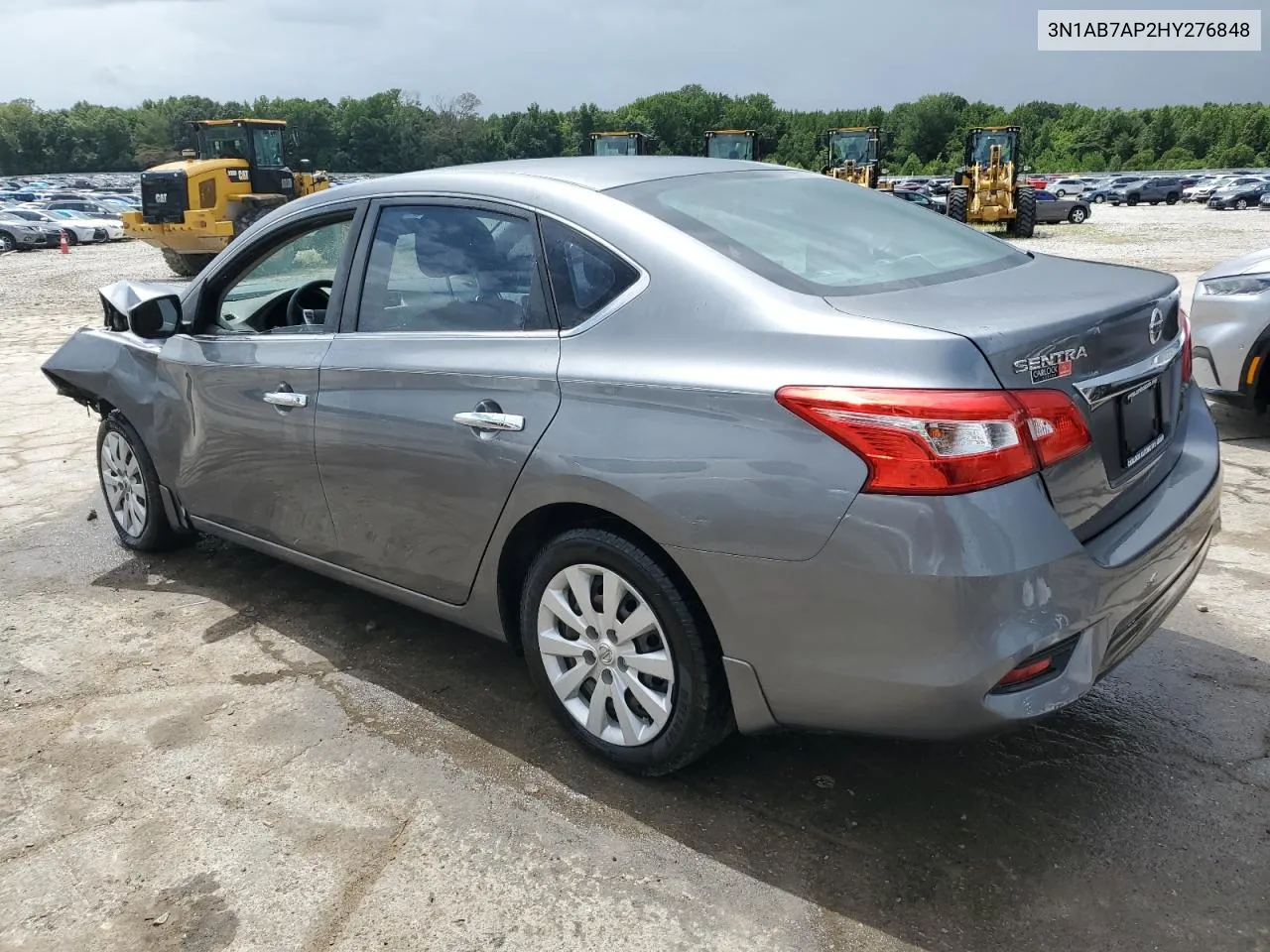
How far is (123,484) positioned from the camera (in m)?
4.71

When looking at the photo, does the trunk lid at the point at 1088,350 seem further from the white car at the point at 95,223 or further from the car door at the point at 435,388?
the white car at the point at 95,223

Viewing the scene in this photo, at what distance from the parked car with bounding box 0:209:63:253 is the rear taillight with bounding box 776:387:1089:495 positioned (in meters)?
33.9

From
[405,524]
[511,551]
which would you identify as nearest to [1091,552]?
[511,551]

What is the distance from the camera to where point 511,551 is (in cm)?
294

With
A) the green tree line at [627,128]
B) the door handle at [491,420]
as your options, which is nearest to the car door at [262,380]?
the door handle at [491,420]

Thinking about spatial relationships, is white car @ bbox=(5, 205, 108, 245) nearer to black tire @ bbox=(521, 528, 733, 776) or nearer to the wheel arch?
the wheel arch

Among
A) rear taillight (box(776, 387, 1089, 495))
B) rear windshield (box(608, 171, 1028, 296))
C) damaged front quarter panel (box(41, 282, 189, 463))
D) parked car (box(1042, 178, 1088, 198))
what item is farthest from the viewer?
parked car (box(1042, 178, 1088, 198))

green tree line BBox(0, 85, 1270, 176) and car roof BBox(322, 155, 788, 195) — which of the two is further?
green tree line BBox(0, 85, 1270, 176)

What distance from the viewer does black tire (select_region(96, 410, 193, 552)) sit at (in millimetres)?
4449

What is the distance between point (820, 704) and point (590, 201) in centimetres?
148

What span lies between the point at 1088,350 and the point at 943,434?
0.50 metres

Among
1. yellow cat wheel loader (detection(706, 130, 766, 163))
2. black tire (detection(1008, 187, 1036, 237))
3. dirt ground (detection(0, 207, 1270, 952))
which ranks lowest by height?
dirt ground (detection(0, 207, 1270, 952))

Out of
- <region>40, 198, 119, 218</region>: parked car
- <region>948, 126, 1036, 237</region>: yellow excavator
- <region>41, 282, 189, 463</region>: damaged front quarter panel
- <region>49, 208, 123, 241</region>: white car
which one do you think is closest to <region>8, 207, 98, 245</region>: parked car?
<region>49, 208, 123, 241</region>: white car

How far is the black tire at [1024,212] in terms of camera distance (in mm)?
26719
